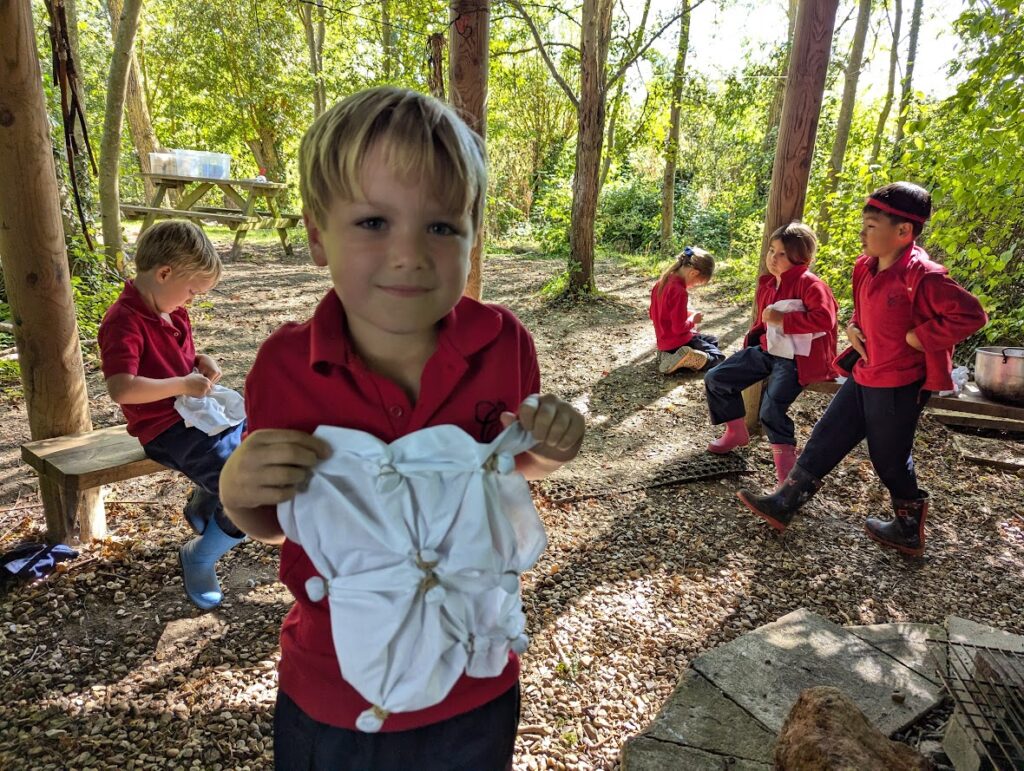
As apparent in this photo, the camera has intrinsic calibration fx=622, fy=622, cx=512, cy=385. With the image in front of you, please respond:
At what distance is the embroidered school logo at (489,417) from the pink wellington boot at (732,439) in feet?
12.6

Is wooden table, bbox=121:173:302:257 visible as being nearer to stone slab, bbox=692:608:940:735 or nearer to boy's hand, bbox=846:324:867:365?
boy's hand, bbox=846:324:867:365

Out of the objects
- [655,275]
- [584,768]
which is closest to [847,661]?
[584,768]

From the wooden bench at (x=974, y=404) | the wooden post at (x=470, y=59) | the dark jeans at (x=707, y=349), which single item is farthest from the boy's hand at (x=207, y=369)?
the dark jeans at (x=707, y=349)

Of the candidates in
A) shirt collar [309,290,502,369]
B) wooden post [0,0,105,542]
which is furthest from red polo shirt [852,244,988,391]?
wooden post [0,0,105,542]

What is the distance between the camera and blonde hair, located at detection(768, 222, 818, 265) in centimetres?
400

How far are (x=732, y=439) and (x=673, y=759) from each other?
3.05 m

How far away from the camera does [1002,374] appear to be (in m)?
4.57

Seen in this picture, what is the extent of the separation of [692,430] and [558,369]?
1.81 m

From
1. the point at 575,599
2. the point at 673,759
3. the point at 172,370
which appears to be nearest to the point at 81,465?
the point at 172,370

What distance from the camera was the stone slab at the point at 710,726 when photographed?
202cm

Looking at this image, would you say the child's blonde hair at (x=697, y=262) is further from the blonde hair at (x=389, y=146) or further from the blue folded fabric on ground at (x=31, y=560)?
the blonde hair at (x=389, y=146)

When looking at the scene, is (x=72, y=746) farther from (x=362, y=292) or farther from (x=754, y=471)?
(x=754, y=471)

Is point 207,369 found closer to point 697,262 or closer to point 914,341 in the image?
point 914,341

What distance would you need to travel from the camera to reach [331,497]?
3.11 feet
